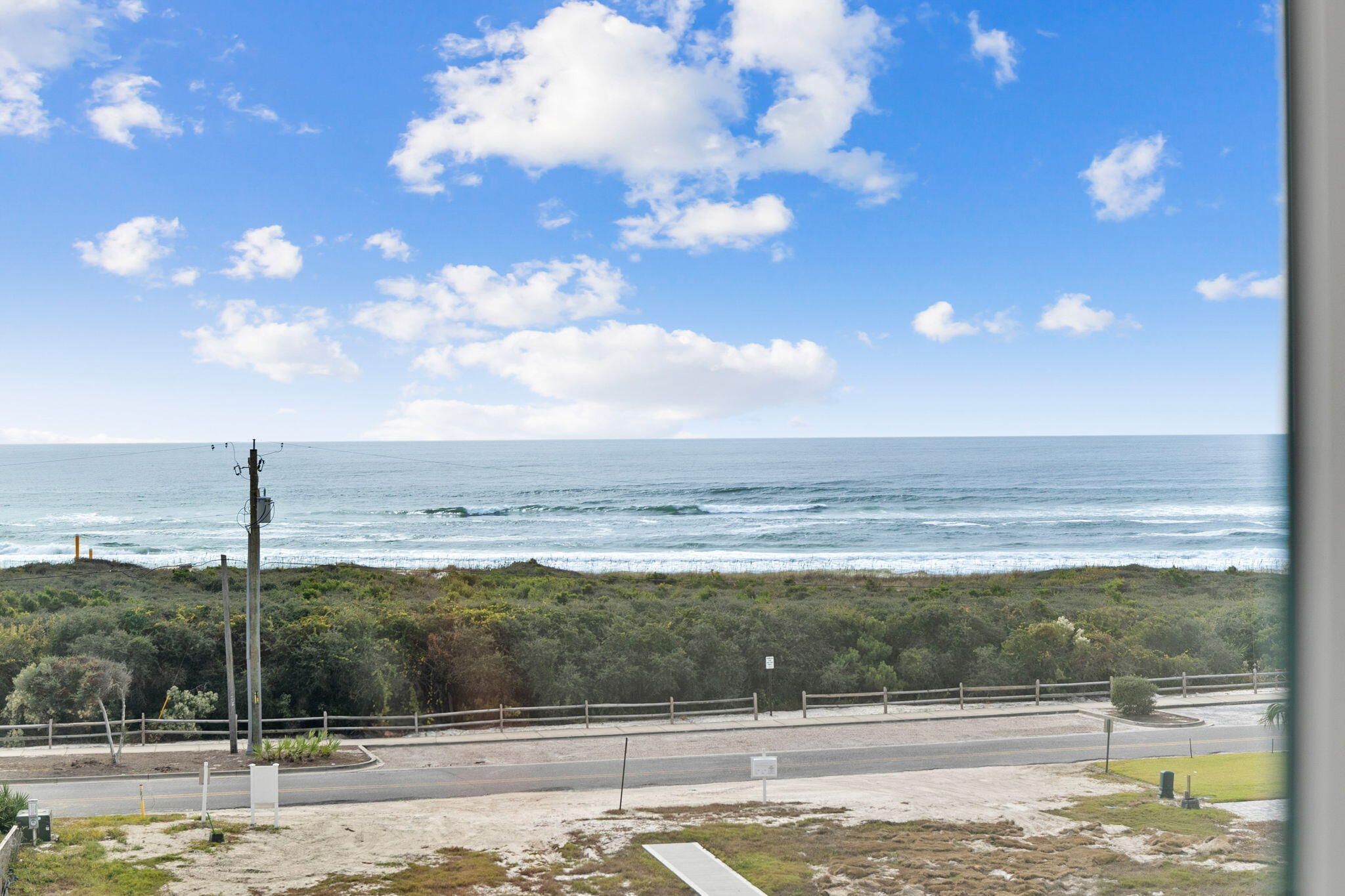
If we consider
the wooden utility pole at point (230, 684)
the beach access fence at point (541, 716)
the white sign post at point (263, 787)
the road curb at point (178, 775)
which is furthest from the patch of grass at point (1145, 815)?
the wooden utility pole at point (230, 684)

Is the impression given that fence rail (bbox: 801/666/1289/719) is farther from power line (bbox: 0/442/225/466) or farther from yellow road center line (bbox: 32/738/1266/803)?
power line (bbox: 0/442/225/466)

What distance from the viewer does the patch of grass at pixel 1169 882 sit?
378 centimetres

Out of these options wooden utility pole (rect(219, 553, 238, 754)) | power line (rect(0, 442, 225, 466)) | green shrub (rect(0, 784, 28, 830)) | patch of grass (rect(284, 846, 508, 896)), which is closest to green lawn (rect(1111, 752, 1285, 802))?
patch of grass (rect(284, 846, 508, 896))

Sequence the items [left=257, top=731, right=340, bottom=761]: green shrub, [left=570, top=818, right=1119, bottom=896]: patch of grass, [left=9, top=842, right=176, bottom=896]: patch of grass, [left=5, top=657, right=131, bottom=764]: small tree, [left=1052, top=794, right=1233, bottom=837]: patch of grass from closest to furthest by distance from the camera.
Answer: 1. [left=9, top=842, right=176, bottom=896]: patch of grass
2. [left=570, top=818, right=1119, bottom=896]: patch of grass
3. [left=1052, top=794, right=1233, bottom=837]: patch of grass
4. [left=5, top=657, right=131, bottom=764]: small tree
5. [left=257, top=731, right=340, bottom=761]: green shrub

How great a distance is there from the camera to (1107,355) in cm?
729

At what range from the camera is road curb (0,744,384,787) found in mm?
5613

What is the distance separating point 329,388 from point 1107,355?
6.20 metres

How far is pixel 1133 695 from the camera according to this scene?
294 inches

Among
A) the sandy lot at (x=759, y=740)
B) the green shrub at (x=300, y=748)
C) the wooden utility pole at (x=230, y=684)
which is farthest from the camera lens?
the sandy lot at (x=759, y=740)

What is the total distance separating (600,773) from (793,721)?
192 cm

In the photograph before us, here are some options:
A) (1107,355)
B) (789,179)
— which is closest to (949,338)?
(1107,355)

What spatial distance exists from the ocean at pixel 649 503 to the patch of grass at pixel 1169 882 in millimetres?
6847

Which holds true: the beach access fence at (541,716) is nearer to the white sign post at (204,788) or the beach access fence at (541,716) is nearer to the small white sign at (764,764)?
the white sign post at (204,788)

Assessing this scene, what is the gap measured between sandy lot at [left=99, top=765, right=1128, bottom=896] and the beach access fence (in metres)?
1.26
